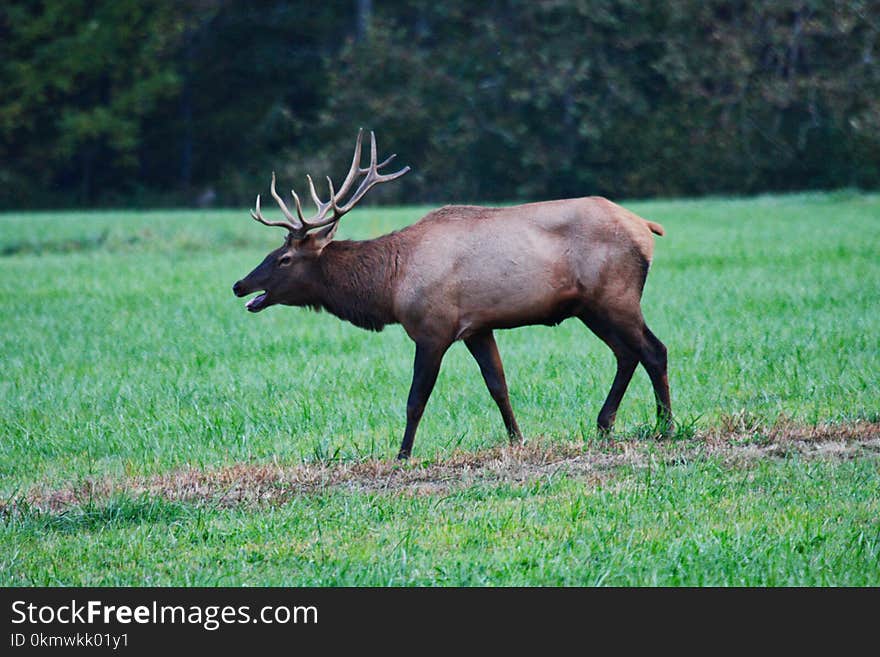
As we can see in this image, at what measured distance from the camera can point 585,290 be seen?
337 inches

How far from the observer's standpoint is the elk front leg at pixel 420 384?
330 inches

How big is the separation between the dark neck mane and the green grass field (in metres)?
0.84

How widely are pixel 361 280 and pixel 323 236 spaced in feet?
1.58

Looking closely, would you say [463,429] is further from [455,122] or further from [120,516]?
[455,122]

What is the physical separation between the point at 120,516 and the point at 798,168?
32662 mm

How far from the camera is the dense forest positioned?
3778 centimetres

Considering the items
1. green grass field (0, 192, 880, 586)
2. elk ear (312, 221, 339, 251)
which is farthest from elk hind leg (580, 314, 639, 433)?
elk ear (312, 221, 339, 251)

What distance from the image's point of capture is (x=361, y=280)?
8875 millimetres

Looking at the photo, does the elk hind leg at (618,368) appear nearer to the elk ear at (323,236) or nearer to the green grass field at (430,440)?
the green grass field at (430,440)

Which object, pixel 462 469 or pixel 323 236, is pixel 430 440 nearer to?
pixel 462 469

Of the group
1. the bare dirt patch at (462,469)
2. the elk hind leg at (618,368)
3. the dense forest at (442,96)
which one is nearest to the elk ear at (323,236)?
the bare dirt patch at (462,469)

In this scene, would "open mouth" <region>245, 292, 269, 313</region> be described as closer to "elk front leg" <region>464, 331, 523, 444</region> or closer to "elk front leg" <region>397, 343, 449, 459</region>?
"elk front leg" <region>397, 343, 449, 459</region>

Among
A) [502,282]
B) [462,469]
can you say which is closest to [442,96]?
[502,282]

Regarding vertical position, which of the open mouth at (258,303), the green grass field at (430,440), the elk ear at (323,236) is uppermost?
the elk ear at (323,236)
